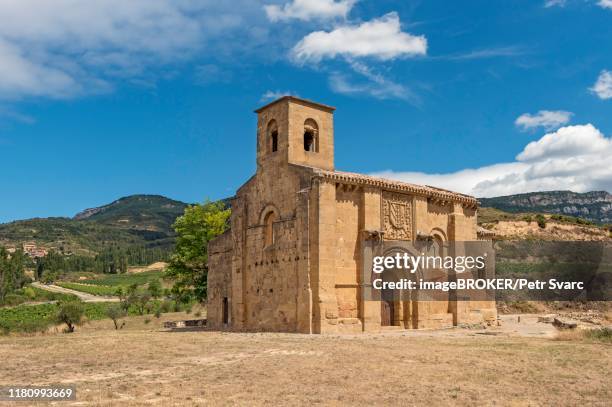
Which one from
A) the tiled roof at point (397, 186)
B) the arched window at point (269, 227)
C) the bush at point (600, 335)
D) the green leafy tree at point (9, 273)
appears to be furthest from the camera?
the green leafy tree at point (9, 273)

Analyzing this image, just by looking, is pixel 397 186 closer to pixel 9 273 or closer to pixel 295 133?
pixel 295 133

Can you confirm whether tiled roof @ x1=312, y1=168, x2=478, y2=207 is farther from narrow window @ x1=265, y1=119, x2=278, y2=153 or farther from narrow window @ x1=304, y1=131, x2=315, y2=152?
narrow window @ x1=265, y1=119, x2=278, y2=153

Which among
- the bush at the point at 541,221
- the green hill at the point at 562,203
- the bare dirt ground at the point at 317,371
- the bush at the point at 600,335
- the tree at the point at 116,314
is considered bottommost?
the tree at the point at 116,314

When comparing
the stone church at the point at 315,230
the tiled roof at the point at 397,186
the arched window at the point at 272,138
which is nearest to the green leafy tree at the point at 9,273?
the stone church at the point at 315,230

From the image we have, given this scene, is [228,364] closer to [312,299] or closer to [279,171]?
[312,299]

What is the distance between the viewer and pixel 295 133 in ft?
83.6

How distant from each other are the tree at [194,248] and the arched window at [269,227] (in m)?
13.8

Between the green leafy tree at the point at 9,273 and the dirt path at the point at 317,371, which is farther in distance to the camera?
the green leafy tree at the point at 9,273

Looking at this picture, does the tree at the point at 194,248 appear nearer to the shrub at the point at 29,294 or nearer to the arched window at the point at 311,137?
the arched window at the point at 311,137

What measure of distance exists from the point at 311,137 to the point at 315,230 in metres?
5.73

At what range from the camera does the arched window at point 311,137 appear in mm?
26328

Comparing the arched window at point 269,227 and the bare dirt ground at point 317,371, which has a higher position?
the arched window at point 269,227

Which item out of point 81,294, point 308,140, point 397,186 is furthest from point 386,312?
point 81,294

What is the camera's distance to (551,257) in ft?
181
